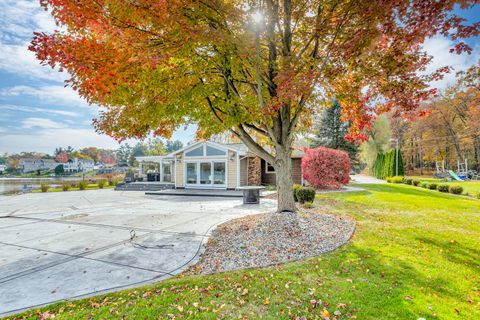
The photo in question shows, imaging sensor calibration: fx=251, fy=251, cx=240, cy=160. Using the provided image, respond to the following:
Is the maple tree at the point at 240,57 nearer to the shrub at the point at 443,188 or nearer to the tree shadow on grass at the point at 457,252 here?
the tree shadow on grass at the point at 457,252

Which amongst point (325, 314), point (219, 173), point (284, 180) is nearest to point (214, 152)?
point (219, 173)

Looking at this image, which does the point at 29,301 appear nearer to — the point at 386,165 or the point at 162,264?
the point at 162,264

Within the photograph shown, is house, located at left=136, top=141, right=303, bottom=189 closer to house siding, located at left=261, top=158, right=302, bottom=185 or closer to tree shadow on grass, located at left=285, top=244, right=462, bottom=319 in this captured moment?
house siding, located at left=261, top=158, right=302, bottom=185

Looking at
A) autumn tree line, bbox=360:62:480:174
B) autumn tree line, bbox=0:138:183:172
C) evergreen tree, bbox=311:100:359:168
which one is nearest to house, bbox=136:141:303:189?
evergreen tree, bbox=311:100:359:168

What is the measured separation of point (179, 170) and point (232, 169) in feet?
14.9

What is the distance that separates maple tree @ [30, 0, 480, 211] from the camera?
14.3 feet

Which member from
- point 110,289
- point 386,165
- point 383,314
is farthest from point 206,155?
point 386,165

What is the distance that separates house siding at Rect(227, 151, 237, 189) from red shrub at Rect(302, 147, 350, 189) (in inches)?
191

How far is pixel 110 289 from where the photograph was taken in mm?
3508

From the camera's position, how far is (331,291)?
3289 millimetres

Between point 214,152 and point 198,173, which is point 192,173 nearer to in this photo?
point 198,173

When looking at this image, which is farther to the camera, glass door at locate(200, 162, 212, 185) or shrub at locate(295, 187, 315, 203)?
glass door at locate(200, 162, 212, 185)

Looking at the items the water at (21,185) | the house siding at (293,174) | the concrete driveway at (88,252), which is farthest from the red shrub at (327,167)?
the water at (21,185)

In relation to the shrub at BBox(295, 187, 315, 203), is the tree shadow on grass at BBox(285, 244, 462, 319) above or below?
below
